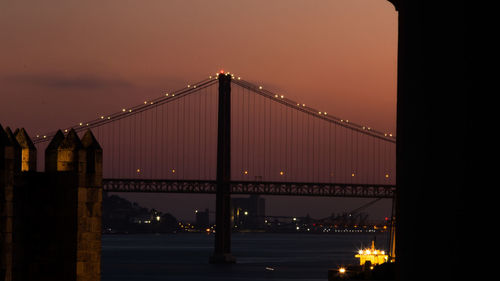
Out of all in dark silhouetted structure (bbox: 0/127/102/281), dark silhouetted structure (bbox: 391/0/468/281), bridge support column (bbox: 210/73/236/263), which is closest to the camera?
dark silhouetted structure (bbox: 391/0/468/281)

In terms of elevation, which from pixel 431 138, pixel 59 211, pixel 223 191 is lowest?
pixel 223 191

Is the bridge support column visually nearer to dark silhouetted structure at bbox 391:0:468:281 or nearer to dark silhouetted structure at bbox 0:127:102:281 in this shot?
dark silhouetted structure at bbox 0:127:102:281

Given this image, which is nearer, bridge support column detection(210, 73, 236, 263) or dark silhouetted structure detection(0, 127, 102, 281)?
dark silhouetted structure detection(0, 127, 102, 281)

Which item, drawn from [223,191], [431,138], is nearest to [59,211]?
[431,138]

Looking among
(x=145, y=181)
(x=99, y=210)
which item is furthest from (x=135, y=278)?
(x=99, y=210)

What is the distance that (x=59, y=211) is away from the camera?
14.8 m

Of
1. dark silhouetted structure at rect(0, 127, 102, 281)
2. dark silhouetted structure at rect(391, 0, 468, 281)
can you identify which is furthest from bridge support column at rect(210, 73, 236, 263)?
dark silhouetted structure at rect(391, 0, 468, 281)

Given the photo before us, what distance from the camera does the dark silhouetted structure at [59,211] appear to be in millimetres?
14469

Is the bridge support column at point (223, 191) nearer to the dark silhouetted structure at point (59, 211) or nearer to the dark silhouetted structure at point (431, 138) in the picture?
the dark silhouetted structure at point (59, 211)

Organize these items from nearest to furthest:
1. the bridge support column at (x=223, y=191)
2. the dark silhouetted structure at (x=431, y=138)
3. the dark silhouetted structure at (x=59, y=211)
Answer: the dark silhouetted structure at (x=431, y=138) → the dark silhouetted structure at (x=59, y=211) → the bridge support column at (x=223, y=191)

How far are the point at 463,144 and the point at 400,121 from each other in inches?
13.6

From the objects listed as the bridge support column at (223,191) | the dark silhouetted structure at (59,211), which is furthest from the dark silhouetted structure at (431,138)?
the bridge support column at (223,191)

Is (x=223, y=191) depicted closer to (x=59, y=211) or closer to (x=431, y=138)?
(x=59, y=211)

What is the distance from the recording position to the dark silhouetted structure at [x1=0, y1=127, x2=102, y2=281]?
14469mm
